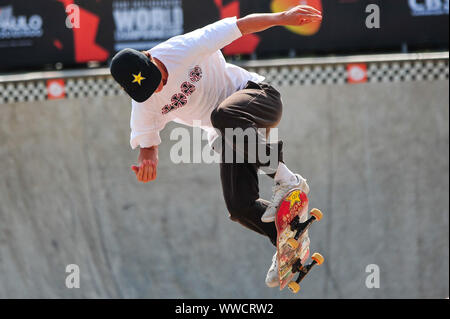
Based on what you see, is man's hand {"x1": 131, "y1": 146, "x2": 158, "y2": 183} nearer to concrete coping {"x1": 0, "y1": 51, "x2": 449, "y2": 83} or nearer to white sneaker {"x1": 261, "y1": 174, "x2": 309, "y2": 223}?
white sneaker {"x1": 261, "y1": 174, "x2": 309, "y2": 223}

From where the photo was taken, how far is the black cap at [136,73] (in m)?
4.64

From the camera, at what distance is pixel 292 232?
5.35 metres

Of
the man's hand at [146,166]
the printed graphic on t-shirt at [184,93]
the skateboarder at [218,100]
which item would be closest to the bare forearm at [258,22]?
the skateboarder at [218,100]

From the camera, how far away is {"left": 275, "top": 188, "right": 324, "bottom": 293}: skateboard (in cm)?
524

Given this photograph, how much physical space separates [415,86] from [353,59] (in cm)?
92

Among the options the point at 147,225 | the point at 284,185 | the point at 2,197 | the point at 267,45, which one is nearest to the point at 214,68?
the point at 284,185

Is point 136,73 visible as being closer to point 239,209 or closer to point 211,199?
point 239,209

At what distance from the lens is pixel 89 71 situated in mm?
8875

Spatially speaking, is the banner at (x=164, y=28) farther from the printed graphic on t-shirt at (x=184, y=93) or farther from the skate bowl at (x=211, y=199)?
the printed graphic on t-shirt at (x=184, y=93)

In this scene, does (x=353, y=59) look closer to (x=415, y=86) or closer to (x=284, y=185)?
(x=415, y=86)

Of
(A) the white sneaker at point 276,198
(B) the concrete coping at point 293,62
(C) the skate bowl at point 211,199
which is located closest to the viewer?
(A) the white sneaker at point 276,198

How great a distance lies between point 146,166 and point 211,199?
3.86 m

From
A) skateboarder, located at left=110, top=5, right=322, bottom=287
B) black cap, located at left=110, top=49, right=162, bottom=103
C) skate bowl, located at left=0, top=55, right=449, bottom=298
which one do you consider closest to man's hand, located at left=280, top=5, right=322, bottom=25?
skateboarder, located at left=110, top=5, right=322, bottom=287

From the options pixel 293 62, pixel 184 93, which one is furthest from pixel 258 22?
pixel 293 62
